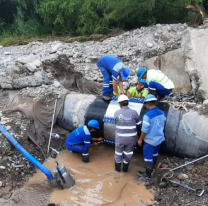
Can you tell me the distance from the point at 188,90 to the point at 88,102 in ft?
10.5

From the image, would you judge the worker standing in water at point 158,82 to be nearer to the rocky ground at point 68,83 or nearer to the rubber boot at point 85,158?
the rocky ground at point 68,83

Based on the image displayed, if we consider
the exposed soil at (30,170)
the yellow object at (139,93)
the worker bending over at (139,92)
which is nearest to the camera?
the exposed soil at (30,170)

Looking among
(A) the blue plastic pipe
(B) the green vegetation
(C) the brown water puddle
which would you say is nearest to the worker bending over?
(C) the brown water puddle

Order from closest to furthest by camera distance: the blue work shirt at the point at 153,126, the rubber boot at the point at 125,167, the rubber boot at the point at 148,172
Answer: the blue work shirt at the point at 153,126 → the rubber boot at the point at 148,172 → the rubber boot at the point at 125,167

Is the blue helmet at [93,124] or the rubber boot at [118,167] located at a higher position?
the blue helmet at [93,124]

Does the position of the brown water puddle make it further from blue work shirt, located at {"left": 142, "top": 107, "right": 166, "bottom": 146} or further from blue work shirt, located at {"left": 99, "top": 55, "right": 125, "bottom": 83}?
blue work shirt, located at {"left": 99, "top": 55, "right": 125, "bottom": 83}

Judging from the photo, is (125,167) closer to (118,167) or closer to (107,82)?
(118,167)

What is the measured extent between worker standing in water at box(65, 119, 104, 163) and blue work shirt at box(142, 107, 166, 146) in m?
1.08

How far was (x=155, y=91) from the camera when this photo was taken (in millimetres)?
4984

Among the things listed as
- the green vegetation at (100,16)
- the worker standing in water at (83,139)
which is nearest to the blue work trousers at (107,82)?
the worker standing in water at (83,139)

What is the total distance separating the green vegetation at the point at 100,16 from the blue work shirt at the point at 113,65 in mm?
6916

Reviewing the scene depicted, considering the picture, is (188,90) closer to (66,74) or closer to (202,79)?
(202,79)

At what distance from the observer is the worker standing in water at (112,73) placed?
5184 millimetres

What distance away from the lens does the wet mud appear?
4148mm
